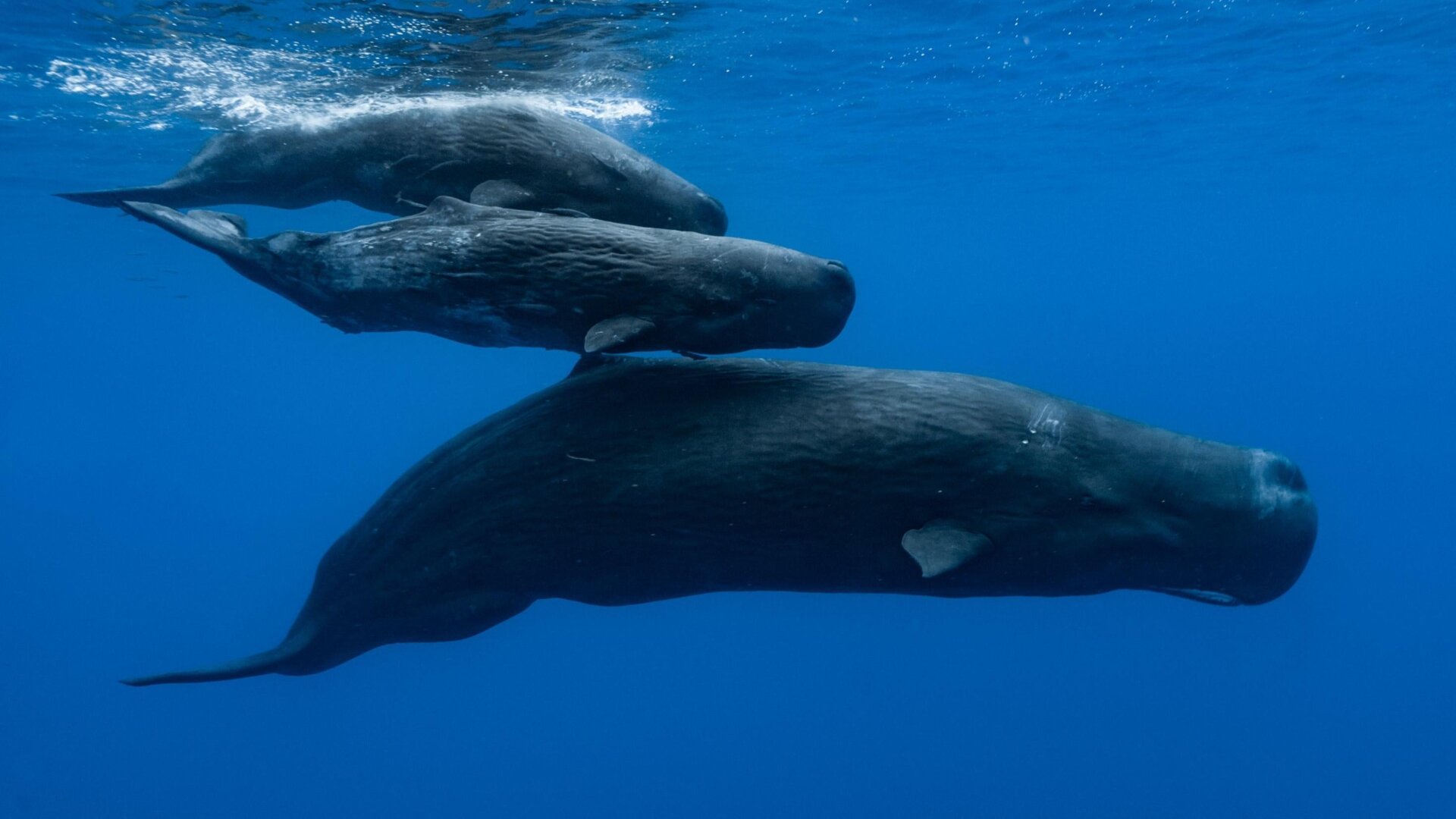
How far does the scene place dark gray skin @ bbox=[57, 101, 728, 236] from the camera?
21.4 ft

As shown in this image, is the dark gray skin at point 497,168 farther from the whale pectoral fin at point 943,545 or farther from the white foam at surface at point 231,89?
the white foam at surface at point 231,89

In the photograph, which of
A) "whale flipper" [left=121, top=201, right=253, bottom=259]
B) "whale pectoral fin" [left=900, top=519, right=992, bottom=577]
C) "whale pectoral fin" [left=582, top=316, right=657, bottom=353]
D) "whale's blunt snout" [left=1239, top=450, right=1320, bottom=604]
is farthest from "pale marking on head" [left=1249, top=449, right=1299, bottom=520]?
"whale flipper" [left=121, top=201, right=253, bottom=259]

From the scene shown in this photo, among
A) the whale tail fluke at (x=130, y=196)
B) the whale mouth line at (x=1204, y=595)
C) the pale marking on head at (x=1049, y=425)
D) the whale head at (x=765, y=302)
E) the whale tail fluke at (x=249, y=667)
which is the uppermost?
the whale head at (x=765, y=302)

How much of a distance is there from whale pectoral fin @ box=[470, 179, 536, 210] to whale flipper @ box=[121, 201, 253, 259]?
1456 millimetres

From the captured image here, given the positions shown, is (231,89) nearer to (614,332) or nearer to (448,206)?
(448,206)

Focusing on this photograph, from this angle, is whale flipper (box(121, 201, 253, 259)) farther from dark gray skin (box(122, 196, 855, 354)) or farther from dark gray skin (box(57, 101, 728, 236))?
dark gray skin (box(57, 101, 728, 236))

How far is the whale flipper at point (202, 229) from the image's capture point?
5.71 metres

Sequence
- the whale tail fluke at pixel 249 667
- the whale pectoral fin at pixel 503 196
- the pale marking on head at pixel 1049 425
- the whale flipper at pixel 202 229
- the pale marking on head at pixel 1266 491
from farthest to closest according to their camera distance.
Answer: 1. the whale tail fluke at pixel 249 667
2. the whale pectoral fin at pixel 503 196
3. the whale flipper at pixel 202 229
4. the pale marking on head at pixel 1266 491
5. the pale marking on head at pixel 1049 425

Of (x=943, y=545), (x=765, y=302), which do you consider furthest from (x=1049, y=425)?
(x=765, y=302)

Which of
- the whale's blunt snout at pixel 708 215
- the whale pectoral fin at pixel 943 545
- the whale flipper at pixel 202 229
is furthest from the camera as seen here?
the whale's blunt snout at pixel 708 215

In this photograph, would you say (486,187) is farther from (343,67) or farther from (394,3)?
(343,67)

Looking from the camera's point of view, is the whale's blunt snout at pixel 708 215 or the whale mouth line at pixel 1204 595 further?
the whale's blunt snout at pixel 708 215

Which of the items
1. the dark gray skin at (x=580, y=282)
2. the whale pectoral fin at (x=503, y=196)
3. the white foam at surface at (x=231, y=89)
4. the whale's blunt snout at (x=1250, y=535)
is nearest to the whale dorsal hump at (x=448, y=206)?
the dark gray skin at (x=580, y=282)

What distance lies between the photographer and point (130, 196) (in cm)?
788
